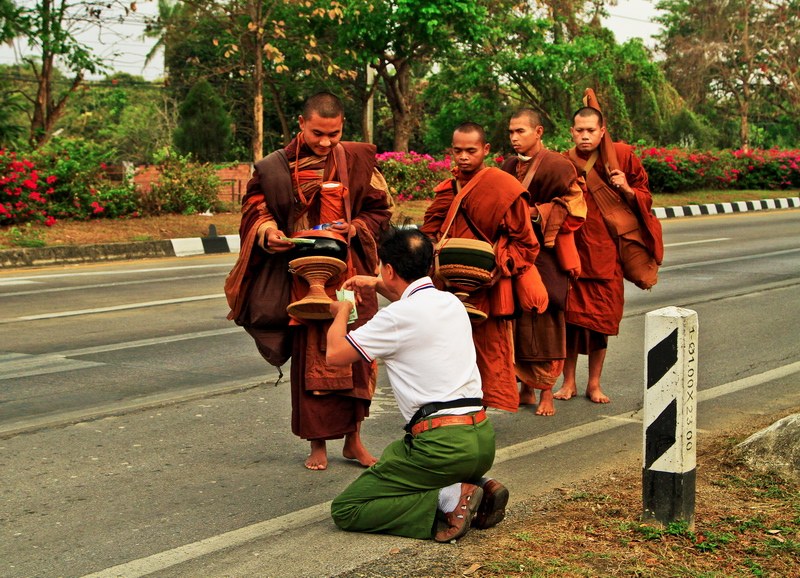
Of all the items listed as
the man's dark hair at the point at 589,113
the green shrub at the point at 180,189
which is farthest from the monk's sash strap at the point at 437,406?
the green shrub at the point at 180,189

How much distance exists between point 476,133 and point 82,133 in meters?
37.6

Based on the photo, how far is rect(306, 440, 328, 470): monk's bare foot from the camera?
15.5 feet

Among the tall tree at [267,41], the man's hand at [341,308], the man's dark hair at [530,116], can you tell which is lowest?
the man's hand at [341,308]

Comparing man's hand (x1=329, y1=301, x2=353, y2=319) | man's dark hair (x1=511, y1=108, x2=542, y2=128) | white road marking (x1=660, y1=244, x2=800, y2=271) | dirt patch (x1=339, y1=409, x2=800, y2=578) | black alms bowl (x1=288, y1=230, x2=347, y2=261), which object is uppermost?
man's dark hair (x1=511, y1=108, x2=542, y2=128)

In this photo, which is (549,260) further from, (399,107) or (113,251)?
(399,107)

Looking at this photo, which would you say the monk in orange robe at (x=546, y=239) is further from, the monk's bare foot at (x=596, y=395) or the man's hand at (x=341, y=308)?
the man's hand at (x=341, y=308)

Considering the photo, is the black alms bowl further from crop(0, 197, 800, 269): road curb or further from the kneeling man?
crop(0, 197, 800, 269): road curb

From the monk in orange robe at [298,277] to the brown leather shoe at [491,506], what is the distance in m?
1.01

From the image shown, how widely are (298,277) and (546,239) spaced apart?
161 centimetres

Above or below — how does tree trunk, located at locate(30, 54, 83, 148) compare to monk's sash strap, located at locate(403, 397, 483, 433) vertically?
above

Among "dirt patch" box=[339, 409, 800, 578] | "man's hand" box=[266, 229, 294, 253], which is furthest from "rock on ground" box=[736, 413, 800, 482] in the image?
"man's hand" box=[266, 229, 294, 253]

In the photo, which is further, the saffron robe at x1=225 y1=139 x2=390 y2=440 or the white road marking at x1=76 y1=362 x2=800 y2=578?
the saffron robe at x1=225 y1=139 x2=390 y2=440

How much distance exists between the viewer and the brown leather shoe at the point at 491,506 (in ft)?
12.5

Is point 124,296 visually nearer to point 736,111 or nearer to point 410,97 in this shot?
point 410,97
